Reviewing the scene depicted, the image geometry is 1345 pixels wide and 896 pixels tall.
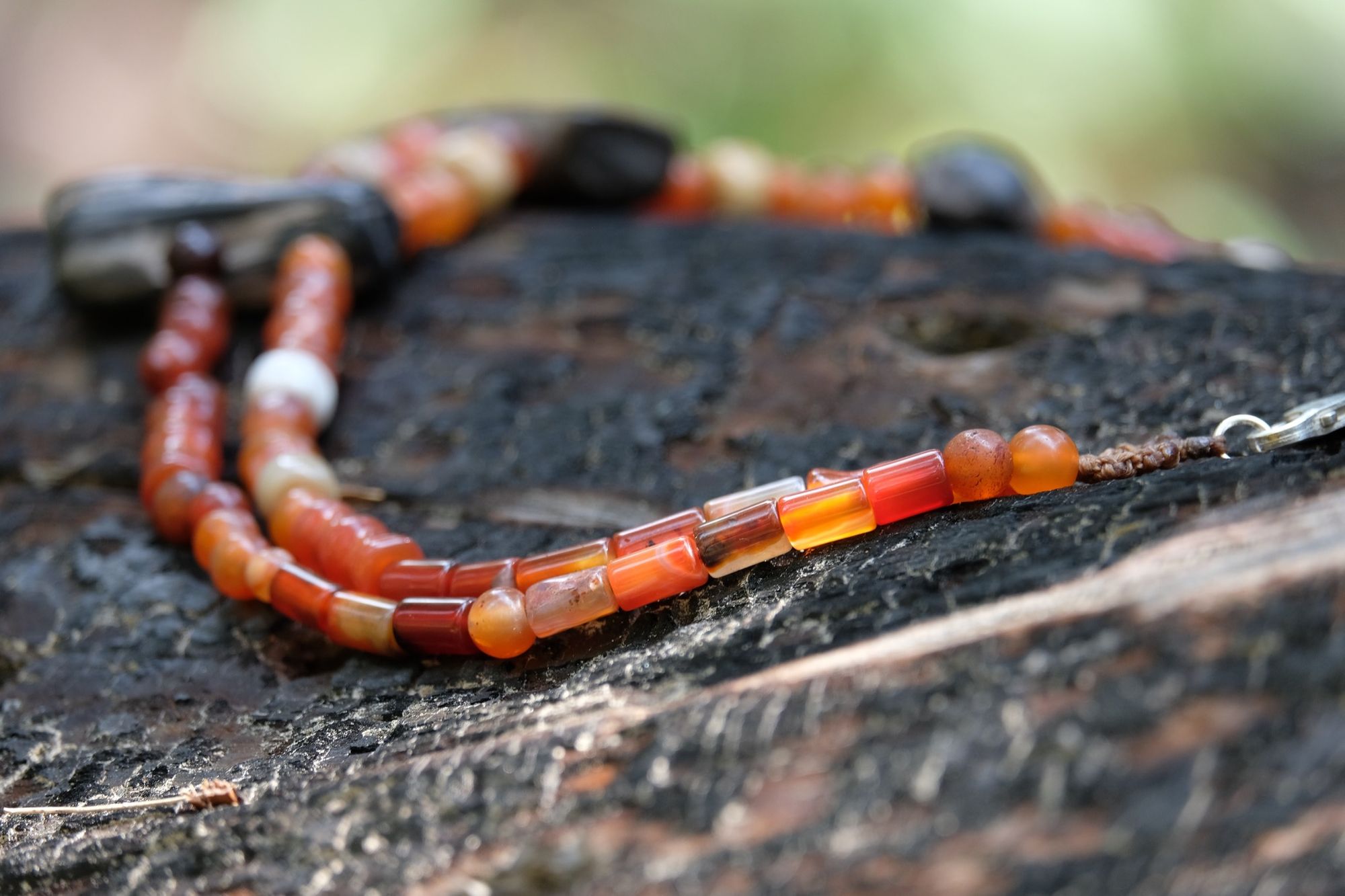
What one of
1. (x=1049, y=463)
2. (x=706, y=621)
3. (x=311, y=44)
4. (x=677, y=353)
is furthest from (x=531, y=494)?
(x=311, y=44)

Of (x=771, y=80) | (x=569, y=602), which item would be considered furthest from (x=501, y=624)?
(x=771, y=80)

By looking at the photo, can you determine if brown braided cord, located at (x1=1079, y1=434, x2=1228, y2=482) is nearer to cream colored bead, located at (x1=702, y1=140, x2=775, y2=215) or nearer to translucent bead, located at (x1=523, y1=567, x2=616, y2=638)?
translucent bead, located at (x1=523, y1=567, x2=616, y2=638)

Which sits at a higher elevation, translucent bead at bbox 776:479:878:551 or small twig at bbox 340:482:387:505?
translucent bead at bbox 776:479:878:551

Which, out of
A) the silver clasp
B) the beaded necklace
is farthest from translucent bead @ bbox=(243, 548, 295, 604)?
the silver clasp

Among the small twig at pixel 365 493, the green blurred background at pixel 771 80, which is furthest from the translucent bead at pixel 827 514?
the green blurred background at pixel 771 80

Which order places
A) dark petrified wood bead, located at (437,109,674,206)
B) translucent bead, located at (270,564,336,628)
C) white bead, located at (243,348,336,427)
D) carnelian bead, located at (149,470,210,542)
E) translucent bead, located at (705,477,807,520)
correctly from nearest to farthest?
translucent bead, located at (705,477,807,520) → translucent bead, located at (270,564,336,628) → carnelian bead, located at (149,470,210,542) → white bead, located at (243,348,336,427) → dark petrified wood bead, located at (437,109,674,206)

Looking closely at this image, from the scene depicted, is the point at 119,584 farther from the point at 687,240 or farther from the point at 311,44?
the point at 311,44
